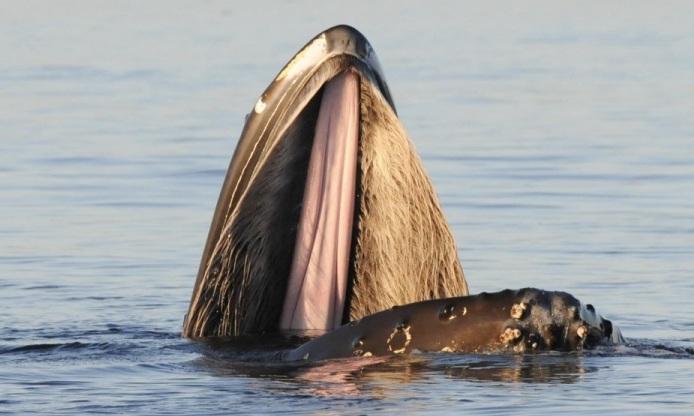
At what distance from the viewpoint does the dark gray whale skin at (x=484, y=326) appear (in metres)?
7.19

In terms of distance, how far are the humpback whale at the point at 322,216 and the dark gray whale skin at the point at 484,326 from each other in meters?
0.29

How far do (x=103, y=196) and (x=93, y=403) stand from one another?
8.01 meters

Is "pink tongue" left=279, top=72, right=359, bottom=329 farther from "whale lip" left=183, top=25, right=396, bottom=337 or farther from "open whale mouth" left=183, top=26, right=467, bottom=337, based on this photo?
"whale lip" left=183, top=25, right=396, bottom=337

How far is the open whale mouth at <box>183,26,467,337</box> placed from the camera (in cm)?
826

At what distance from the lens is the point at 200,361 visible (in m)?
8.41

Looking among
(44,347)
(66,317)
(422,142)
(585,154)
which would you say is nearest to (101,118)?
(422,142)

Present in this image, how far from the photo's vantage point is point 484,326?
728 centimetres

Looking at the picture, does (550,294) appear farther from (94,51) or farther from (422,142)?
(94,51)

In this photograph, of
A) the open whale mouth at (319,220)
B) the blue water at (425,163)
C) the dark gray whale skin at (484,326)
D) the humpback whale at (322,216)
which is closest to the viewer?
the dark gray whale skin at (484,326)

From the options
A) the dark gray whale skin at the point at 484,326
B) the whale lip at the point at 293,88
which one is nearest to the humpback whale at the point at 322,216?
the whale lip at the point at 293,88

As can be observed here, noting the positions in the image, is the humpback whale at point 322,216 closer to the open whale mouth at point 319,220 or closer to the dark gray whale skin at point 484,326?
the open whale mouth at point 319,220

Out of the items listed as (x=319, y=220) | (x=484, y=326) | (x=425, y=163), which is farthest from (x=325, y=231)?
(x=425, y=163)

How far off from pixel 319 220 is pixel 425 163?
27.5 feet

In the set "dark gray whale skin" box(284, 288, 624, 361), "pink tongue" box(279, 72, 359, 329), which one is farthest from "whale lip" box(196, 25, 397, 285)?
"dark gray whale skin" box(284, 288, 624, 361)
